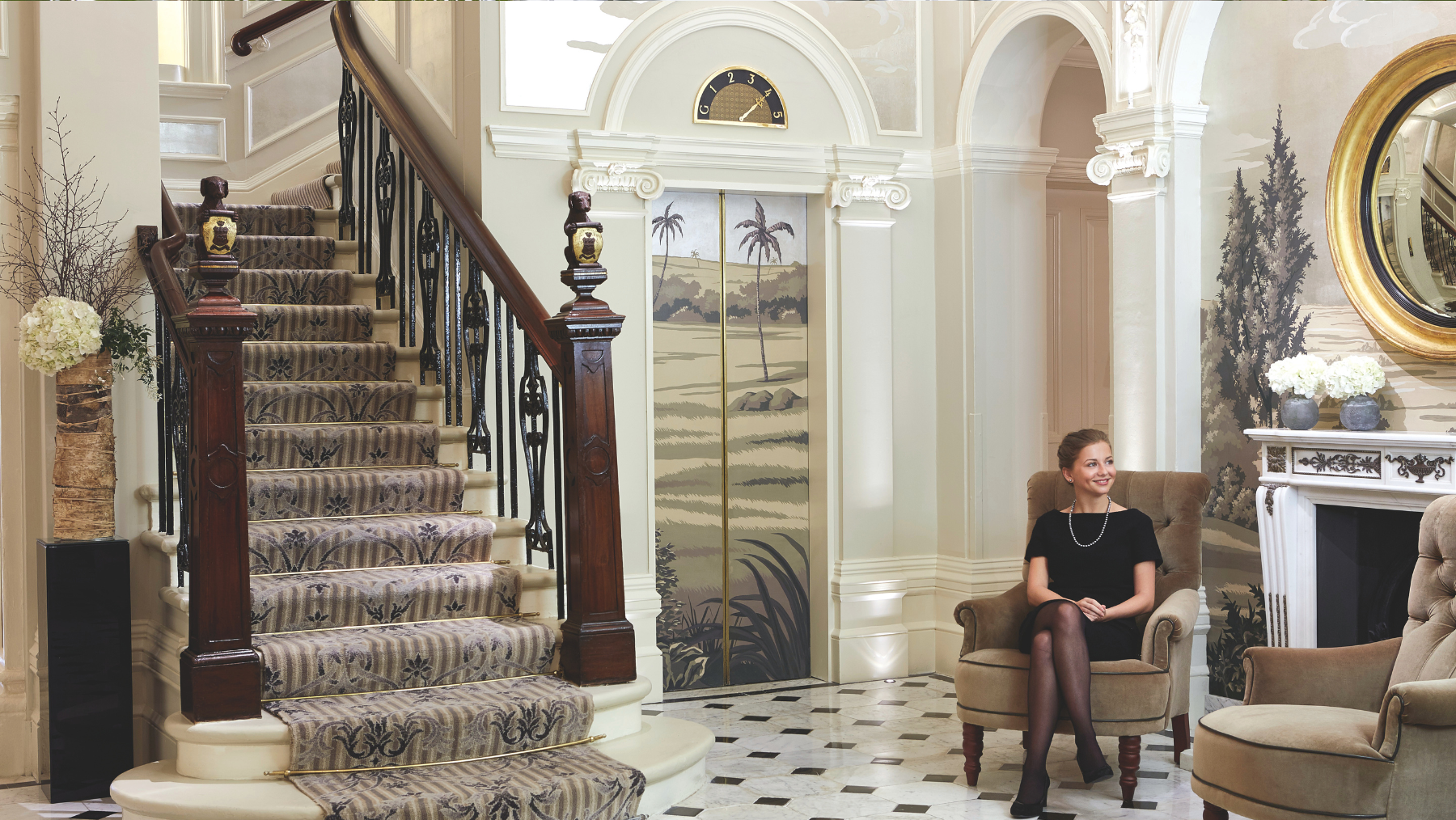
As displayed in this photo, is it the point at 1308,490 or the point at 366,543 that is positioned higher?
the point at 1308,490

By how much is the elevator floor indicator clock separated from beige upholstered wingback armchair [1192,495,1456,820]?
3.45m

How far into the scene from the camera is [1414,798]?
312 centimetres

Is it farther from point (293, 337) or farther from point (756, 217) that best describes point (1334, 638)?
point (293, 337)

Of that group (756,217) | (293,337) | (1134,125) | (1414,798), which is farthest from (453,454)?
(1414,798)

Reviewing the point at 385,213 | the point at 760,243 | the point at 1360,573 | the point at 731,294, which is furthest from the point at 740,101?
the point at 1360,573

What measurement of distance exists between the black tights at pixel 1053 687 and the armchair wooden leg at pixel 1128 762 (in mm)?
133

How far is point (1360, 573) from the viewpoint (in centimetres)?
494

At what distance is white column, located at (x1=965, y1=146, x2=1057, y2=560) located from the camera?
21.3 ft

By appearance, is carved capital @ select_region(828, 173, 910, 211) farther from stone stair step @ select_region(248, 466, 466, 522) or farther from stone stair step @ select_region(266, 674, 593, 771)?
stone stair step @ select_region(266, 674, 593, 771)

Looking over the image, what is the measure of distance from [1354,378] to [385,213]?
3982mm

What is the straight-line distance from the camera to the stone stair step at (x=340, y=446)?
4930mm

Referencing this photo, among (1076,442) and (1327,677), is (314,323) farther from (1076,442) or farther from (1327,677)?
(1327,677)

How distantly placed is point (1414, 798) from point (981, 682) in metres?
1.51

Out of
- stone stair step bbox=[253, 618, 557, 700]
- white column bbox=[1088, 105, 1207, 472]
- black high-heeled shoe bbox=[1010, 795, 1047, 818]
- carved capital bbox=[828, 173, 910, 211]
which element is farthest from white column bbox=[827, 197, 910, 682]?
stone stair step bbox=[253, 618, 557, 700]
